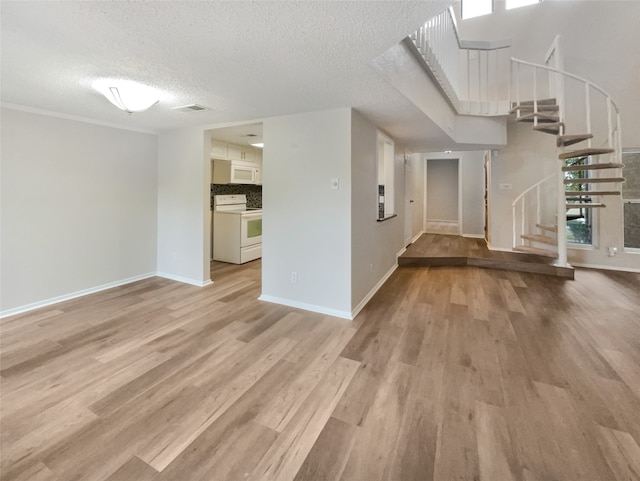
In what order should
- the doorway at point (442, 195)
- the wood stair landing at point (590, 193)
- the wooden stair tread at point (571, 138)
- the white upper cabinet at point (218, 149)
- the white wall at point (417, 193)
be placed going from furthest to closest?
the doorway at point (442, 195), the white wall at point (417, 193), the white upper cabinet at point (218, 149), the wood stair landing at point (590, 193), the wooden stair tread at point (571, 138)

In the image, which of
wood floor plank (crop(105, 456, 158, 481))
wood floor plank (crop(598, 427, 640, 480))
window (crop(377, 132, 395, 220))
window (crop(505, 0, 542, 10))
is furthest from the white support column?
wood floor plank (crop(105, 456, 158, 481))

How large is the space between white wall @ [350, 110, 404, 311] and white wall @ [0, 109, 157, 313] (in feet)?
11.0

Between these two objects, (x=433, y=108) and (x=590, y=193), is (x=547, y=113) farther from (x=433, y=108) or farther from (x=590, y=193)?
(x=433, y=108)

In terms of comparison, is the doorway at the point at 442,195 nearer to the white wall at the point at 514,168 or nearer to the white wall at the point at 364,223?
the white wall at the point at 514,168

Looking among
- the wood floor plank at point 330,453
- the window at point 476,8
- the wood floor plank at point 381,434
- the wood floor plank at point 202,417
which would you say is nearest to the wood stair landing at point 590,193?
the wood floor plank at point 381,434

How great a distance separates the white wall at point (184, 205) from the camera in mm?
4191

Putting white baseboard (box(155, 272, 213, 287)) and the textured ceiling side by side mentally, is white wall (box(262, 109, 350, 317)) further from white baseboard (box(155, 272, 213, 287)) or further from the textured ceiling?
white baseboard (box(155, 272, 213, 287))

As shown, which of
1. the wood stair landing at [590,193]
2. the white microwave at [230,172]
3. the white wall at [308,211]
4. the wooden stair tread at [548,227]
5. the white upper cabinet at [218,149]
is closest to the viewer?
the white wall at [308,211]

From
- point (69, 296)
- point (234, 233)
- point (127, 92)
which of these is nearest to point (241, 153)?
point (234, 233)

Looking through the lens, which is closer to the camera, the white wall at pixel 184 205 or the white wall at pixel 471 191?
the white wall at pixel 184 205

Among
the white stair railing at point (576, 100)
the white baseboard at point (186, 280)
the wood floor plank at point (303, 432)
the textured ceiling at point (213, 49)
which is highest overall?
the white stair railing at point (576, 100)

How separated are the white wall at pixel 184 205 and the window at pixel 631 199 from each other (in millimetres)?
7032

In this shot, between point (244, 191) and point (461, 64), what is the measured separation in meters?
4.97

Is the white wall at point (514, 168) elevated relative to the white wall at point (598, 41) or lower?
lower
